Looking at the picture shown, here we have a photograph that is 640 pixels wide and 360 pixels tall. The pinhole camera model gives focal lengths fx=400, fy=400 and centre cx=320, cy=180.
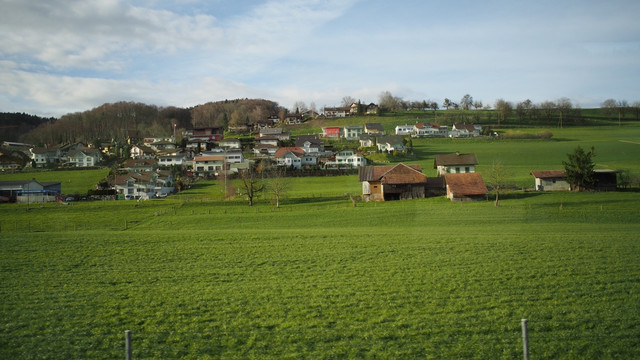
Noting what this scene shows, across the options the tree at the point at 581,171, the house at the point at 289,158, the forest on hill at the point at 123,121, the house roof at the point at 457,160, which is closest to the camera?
the tree at the point at 581,171

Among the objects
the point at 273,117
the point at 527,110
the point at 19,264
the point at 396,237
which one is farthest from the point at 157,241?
the point at 273,117

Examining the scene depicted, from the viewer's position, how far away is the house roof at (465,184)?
3684 cm

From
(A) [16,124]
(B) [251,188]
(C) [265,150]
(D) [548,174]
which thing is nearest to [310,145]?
(C) [265,150]

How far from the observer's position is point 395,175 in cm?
4131

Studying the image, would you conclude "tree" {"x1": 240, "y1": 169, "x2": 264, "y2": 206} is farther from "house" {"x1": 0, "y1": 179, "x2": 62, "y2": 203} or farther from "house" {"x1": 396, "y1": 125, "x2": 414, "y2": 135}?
"house" {"x1": 396, "y1": 125, "x2": 414, "y2": 135}

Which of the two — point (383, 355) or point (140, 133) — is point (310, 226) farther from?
point (140, 133)

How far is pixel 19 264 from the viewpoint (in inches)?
617

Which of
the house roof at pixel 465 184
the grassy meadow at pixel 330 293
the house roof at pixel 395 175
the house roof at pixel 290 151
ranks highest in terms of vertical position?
the house roof at pixel 290 151

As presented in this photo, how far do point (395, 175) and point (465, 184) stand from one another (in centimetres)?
696

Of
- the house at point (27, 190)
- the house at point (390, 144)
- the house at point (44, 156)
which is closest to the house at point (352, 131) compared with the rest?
the house at point (390, 144)

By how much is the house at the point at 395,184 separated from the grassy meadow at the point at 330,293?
45.6 feet

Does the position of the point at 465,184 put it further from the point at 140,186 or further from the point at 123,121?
the point at 123,121

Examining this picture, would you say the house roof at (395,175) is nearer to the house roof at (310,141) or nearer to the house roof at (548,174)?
the house roof at (548,174)

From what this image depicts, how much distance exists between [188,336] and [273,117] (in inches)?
5044
